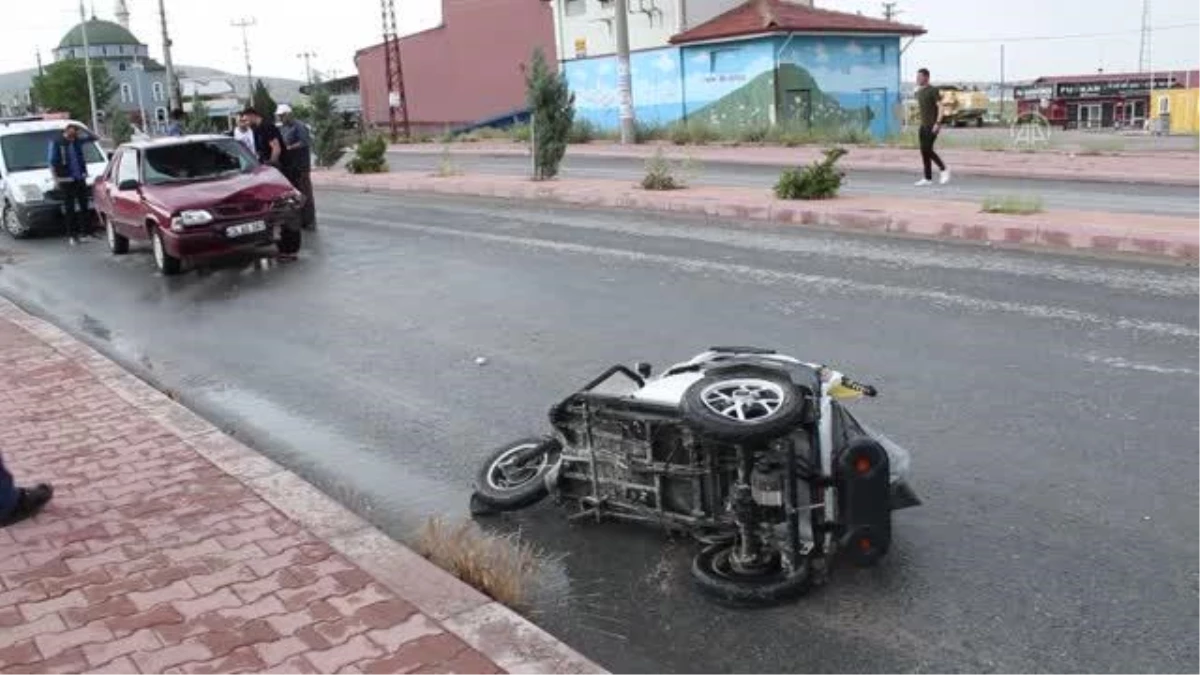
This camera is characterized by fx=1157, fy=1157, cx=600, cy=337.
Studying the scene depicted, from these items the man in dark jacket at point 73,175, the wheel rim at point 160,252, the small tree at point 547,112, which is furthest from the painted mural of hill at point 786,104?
the wheel rim at point 160,252

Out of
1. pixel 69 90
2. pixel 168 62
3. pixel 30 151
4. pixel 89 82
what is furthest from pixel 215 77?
pixel 30 151

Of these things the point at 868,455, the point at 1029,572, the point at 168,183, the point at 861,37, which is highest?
the point at 861,37

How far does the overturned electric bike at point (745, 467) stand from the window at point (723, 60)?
38430mm

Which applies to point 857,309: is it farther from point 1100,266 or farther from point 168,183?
point 168,183

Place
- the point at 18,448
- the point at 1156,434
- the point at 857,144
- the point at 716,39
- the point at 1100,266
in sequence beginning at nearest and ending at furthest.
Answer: the point at 1156,434 → the point at 18,448 → the point at 1100,266 → the point at 857,144 → the point at 716,39

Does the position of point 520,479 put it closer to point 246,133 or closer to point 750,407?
point 750,407

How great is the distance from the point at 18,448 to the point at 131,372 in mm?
2132

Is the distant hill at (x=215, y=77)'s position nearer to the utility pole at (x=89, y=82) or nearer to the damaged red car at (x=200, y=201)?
the utility pole at (x=89, y=82)

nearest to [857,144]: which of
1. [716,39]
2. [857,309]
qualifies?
[716,39]

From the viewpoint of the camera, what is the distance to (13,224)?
1900cm

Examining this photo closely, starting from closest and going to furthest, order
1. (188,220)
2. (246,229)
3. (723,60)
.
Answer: (188,220)
(246,229)
(723,60)

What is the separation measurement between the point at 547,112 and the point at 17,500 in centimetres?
1743

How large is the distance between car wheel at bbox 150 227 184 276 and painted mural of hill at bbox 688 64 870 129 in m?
29.1

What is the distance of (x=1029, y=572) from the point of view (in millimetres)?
4289
